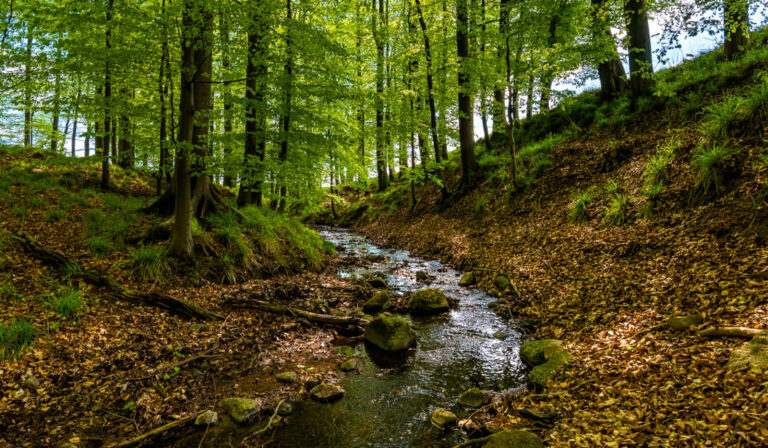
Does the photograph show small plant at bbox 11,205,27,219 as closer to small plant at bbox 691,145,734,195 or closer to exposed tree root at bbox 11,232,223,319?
exposed tree root at bbox 11,232,223,319

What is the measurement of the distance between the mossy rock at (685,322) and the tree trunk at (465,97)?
1016 cm

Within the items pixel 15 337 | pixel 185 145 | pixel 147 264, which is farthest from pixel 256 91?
pixel 15 337

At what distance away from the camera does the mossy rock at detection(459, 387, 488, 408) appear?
4262 mm

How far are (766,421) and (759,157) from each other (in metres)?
5.16

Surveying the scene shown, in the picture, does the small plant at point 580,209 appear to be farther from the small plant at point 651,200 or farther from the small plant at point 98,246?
the small plant at point 98,246

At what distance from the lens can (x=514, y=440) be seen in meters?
3.29

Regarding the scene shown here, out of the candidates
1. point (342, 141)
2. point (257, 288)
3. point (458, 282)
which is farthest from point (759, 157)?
point (257, 288)

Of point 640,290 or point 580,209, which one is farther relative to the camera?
point 580,209

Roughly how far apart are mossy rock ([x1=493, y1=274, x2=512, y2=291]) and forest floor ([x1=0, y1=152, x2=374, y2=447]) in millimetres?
3400

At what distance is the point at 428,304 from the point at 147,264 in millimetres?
5813

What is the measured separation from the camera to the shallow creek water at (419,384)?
12.4 feet

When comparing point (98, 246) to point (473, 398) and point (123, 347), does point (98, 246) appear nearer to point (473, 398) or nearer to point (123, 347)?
point (123, 347)

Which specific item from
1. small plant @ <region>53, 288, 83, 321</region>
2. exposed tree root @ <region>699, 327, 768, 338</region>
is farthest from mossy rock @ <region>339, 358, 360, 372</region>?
exposed tree root @ <region>699, 327, 768, 338</region>

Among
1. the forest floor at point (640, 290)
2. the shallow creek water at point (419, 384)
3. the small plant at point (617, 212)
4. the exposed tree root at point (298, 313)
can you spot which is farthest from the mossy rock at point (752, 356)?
the exposed tree root at point (298, 313)
